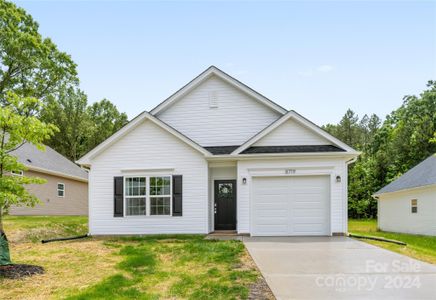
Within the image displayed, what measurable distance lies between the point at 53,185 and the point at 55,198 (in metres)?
0.89

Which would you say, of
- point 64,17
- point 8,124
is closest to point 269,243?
point 8,124

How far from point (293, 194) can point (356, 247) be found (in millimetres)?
3382

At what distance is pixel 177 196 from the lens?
1284 cm

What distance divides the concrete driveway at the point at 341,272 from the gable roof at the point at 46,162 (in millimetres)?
15818

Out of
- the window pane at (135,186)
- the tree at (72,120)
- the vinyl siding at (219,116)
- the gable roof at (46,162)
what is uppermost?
the tree at (72,120)

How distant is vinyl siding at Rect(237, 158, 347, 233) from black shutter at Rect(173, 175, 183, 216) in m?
2.18

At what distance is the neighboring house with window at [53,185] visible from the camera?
20250mm

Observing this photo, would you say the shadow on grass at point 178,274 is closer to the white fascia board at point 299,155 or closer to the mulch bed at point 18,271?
the mulch bed at point 18,271

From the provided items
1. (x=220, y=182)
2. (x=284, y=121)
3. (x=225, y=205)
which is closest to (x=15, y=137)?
(x=220, y=182)

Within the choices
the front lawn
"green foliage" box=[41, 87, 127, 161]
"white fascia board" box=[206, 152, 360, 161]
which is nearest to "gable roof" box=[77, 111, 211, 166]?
"white fascia board" box=[206, 152, 360, 161]

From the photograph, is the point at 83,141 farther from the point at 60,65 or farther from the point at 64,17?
the point at 64,17

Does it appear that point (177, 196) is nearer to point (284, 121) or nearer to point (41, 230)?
point (284, 121)

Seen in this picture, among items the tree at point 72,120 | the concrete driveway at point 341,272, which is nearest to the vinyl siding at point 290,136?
the concrete driveway at point 341,272

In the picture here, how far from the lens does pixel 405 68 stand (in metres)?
15.2
